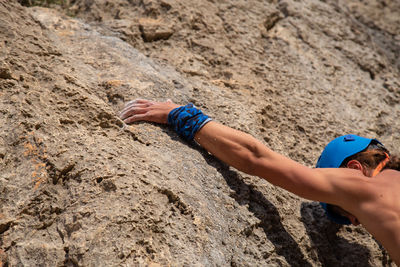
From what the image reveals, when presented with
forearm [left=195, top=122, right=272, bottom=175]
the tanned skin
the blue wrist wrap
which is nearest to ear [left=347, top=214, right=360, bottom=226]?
the tanned skin

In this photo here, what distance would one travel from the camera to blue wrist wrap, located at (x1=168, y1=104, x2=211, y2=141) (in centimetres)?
211

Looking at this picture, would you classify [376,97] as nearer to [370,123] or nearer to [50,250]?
[370,123]

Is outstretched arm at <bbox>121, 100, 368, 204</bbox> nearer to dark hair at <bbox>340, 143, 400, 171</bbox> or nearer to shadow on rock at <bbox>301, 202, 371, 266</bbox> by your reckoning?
dark hair at <bbox>340, 143, 400, 171</bbox>

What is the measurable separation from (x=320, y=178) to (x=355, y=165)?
0.98 feet

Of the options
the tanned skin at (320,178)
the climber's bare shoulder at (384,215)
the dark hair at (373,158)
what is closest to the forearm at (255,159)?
the tanned skin at (320,178)

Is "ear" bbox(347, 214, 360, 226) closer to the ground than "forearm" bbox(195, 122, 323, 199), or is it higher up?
closer to the ground

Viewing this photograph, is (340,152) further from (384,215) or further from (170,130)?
(170,130)

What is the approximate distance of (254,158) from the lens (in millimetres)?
2023

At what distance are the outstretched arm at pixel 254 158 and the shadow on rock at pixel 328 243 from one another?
1.18 feet

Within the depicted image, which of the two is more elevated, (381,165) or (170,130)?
(381,165)

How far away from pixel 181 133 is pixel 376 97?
72.7 inches

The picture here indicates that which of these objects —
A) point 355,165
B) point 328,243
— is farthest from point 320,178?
point 328,243

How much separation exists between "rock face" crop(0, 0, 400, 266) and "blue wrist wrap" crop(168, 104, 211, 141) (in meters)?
0.06

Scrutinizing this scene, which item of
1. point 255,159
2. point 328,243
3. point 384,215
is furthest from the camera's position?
point 328,243
